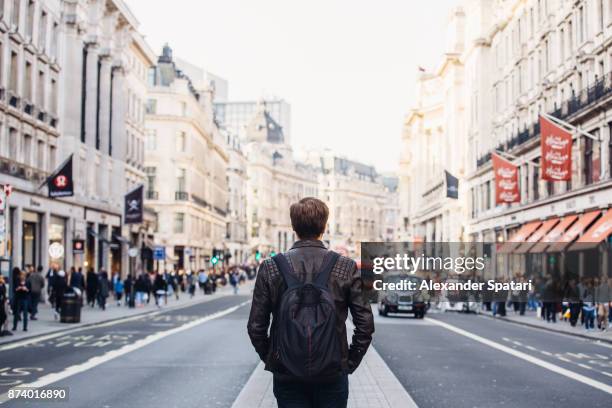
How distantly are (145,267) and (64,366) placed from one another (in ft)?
187

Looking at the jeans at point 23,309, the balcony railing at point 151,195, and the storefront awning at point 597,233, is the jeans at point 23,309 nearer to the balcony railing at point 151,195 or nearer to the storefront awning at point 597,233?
the storefront awning at point 597,233

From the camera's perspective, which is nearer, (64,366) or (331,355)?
(331,355)

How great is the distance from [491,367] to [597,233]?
22.5 meters

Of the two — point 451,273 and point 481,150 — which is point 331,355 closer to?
point 451,273

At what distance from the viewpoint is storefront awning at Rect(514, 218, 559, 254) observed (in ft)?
158

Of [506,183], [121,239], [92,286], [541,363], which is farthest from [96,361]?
[121,239]

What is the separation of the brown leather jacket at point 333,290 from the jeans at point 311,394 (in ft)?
0.41

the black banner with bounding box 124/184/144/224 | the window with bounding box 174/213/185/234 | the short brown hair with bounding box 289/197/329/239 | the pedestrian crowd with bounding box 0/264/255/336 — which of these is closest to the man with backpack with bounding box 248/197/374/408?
the short brown hair with bounding box 289/197/329/239

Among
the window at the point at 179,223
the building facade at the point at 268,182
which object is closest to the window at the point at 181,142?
the window at the point at 179,223

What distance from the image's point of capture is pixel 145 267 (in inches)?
2916

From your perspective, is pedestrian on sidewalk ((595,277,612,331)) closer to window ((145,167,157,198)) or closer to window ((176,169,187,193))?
window ((145,167,157,198))

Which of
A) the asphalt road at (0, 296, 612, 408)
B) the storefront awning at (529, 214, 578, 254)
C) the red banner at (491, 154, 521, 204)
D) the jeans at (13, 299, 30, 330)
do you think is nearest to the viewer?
the asphalt road at (0, 296, 612, 408)

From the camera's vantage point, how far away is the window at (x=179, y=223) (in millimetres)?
89875

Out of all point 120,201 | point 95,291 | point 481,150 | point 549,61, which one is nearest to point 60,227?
Answer: point 95,291
